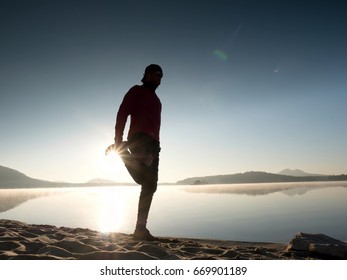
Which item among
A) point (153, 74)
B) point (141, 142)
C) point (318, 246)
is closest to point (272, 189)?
point (318, 246)

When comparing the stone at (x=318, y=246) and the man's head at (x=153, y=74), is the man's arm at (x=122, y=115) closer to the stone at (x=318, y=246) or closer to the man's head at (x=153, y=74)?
the man's head at (x=153, y=74)

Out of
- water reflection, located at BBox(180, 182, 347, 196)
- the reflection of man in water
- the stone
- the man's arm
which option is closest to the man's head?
the reflection of man in water

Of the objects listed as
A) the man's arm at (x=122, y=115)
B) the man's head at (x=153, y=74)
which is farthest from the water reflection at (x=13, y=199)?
the man's head at (x=153, y=74)

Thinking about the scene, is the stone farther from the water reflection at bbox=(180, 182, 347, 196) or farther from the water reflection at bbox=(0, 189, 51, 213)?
the water reflection at bbox=(180, 182, 347, 196)

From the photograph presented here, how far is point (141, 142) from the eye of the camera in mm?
5699

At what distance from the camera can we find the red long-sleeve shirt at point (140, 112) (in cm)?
575

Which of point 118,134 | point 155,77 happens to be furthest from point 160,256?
point 155,77

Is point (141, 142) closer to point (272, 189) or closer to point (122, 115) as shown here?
point (122, 115)

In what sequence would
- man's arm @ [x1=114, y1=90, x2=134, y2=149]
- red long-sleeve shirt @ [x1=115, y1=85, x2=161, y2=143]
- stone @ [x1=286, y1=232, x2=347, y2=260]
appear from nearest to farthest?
1. stone @ [x1=286, y1=232, x2=347, y2=260]
2. man's arm @ [x1=114, y1=90, x2=134, y2=149]
3. red long-sleeve shirt @ [x1=115, y1=85, x2=161, y2=143]

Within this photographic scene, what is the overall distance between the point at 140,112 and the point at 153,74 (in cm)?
89

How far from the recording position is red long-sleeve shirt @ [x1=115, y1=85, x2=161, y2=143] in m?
5.75

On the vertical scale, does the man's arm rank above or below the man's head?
below

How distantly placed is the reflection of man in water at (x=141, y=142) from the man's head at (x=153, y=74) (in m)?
0.25
